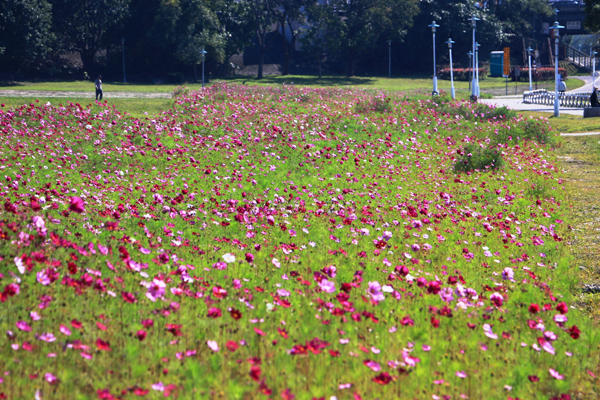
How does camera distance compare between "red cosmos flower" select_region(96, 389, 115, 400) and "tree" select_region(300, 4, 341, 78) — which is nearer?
"red cosmos flower" select_region(96, 389, 115, 400)

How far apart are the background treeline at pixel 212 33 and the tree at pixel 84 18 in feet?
0.29

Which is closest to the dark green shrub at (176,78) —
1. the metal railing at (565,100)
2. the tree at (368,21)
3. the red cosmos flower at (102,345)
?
the tree at (368,21)

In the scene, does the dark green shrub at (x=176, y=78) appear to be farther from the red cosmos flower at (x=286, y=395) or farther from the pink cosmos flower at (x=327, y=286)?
the red cosmos flower at (x=286, y=395)

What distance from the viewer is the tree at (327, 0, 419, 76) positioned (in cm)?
5709

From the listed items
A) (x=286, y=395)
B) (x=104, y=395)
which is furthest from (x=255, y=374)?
(x=104, y=395)

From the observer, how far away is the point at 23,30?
1740 inches

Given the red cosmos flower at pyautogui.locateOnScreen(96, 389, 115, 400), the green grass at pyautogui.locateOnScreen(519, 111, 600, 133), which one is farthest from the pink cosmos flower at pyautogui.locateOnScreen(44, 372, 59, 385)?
the green grass at pyautogui.locateOnScreen(519, 111, 600, 133)

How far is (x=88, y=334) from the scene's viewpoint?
3.39 metres

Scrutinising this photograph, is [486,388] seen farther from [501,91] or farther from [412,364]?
[501,91]

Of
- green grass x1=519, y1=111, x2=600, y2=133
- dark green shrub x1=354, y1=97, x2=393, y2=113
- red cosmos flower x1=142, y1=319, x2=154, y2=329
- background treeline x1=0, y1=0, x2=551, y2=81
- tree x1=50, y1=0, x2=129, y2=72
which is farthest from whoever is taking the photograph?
tree x1=50, y1=0, x2=129, y2=72

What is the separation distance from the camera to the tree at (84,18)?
51.2 meters

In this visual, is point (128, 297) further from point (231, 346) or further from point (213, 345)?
point (231, 346)

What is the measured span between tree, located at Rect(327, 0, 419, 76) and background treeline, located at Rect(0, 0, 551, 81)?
0.10 metres

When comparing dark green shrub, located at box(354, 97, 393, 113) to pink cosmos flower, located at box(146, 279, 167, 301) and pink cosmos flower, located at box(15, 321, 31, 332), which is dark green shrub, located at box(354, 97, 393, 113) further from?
pink cosmos flower, located at box(15, 321, 31, 332)
